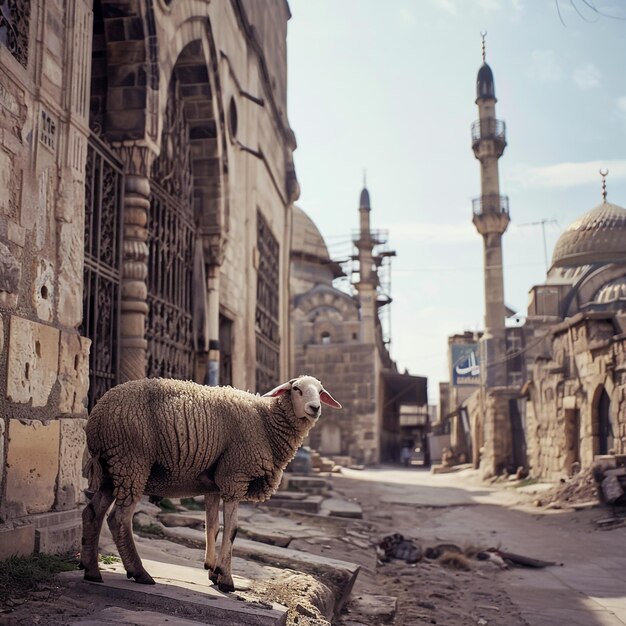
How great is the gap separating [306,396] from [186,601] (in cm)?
118

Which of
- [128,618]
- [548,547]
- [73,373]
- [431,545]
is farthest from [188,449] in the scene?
[548,547]

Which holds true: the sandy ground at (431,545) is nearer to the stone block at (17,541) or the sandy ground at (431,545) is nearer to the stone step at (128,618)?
the stone step at (128,618)

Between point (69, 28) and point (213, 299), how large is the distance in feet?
16.8

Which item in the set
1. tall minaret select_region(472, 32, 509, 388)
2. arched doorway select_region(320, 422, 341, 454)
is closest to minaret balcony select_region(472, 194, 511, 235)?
tall minaret select_region(472, 32, 509, 388)

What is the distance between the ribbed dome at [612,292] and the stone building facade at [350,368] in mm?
9407

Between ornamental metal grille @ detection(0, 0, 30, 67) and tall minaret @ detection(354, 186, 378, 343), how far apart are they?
28849mm

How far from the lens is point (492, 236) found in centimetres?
3153

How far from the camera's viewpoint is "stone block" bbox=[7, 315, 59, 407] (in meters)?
3.93

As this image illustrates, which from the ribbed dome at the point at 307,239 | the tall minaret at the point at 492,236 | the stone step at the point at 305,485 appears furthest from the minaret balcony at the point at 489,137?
the stone step at the point at 305,485

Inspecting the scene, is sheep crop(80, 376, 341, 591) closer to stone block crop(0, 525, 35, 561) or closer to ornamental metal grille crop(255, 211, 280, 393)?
stone block crop(0, 525, 35, 561)

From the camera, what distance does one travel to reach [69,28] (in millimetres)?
4777

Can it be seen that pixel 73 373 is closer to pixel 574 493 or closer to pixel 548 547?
pixel 548 547

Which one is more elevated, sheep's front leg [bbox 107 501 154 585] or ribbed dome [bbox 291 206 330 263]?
ribbed dome [bbox 291 206 330 263]

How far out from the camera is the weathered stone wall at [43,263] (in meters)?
3.94
